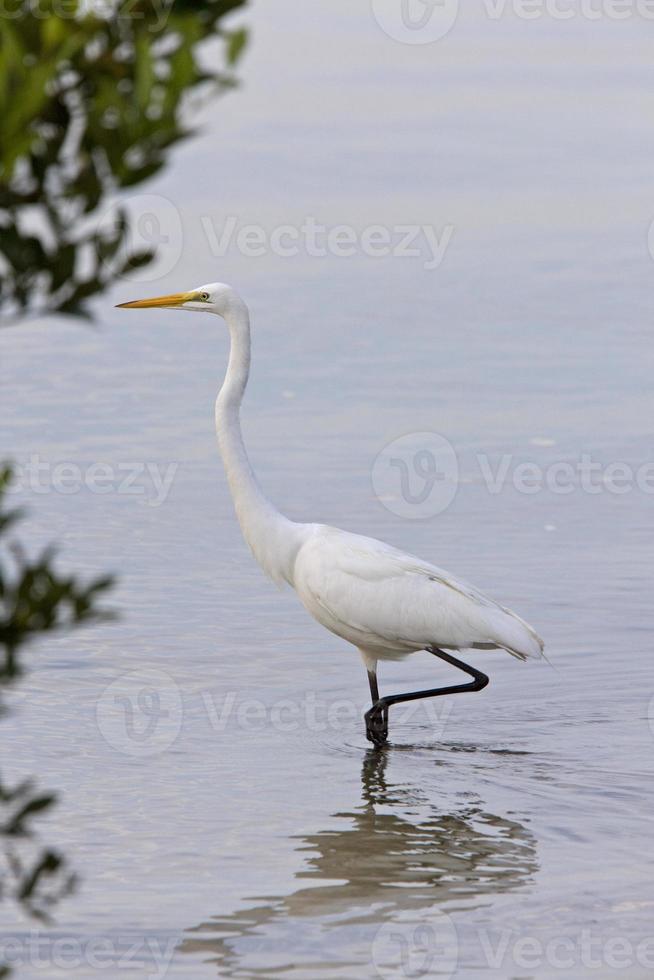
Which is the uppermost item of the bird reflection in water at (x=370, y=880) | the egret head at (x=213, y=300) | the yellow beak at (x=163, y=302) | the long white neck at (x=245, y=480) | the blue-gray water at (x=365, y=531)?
the yellow beak at (x=163, y=302)

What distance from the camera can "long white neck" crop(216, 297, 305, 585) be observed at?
7.77 meters

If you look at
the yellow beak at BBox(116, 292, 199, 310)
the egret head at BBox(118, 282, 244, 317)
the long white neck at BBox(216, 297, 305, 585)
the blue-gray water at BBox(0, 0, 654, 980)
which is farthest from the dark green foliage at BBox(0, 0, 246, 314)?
the egret head at BBox(118, 282, 244, 317)

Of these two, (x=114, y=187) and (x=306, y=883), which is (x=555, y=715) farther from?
(x=114, y=187)

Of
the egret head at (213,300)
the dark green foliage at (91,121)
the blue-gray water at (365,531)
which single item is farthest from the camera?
the egret head at (213,300)

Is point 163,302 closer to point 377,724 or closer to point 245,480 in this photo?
point 245,480

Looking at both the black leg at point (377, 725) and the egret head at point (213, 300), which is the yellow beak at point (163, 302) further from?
the black leg at point (377, 725)

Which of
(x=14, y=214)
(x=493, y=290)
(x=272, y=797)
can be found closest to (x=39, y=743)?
(x=272, y=797)

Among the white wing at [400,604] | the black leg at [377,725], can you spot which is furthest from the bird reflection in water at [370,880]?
the white wing at [400,604]

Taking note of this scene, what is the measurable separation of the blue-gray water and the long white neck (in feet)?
2.41

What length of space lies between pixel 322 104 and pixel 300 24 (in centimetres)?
520

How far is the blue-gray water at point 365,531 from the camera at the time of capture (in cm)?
572

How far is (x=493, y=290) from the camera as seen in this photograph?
15.9m

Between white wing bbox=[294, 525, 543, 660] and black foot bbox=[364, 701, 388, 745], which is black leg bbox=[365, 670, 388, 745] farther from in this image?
white wing bbox=[294, 525, 543, 660]

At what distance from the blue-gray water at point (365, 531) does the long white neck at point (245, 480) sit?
735 millimetres
